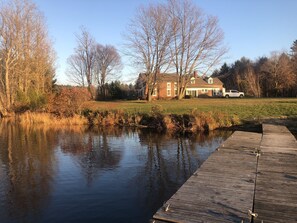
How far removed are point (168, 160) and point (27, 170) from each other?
211 inches

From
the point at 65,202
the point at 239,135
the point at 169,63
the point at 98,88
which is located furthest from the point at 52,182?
the point at 98,88

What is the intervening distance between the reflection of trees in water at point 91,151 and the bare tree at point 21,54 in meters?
13.6

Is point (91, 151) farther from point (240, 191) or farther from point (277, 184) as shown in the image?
point (277, 184)

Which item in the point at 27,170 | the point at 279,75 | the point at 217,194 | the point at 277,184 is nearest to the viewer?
the point at 217,194

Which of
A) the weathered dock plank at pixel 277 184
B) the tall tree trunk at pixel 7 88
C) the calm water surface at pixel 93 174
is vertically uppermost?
the tall tree trunk at pixel 7 88

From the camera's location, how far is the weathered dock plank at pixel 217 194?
16.3 ft

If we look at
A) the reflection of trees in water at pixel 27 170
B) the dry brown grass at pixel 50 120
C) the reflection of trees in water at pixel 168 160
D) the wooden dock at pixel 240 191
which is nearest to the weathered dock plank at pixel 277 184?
the wooden dock at pixel 240 191

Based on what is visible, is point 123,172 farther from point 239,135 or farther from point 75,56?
point 75,56

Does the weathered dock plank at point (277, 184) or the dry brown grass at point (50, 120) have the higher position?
the dry brown grass at point (50, 120)

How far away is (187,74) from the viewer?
160 feet

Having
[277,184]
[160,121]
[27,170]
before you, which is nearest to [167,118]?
[160,121]

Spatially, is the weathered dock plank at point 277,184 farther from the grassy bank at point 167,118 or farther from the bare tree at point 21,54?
the bare tree at point 21,54

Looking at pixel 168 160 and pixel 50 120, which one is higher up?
pixel 50 120

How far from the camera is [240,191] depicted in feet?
20.3
